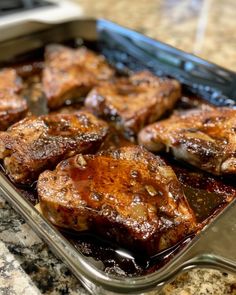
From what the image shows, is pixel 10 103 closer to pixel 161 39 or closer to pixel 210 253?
pixel 210 253

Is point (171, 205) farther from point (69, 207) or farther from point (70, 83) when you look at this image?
point (70, 83)

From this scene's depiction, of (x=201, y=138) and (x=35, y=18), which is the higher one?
(x=35, y=18)

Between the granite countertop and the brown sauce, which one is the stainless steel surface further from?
the granite countertop

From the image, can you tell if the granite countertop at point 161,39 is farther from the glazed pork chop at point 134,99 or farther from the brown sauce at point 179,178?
the glazed pork chop at point 134,99

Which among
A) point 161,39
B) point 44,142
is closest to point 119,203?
point 44,142

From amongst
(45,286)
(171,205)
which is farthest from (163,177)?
(45,286)
